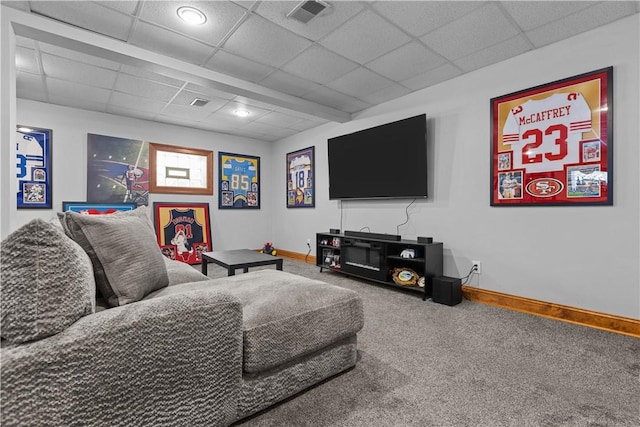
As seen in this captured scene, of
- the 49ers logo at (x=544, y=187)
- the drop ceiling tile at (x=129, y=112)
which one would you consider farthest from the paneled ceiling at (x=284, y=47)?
the 49ers logo at (x=544, y=187)

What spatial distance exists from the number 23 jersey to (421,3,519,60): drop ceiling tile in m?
0.72

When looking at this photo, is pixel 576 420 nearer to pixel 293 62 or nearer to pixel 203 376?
pixel 203 376

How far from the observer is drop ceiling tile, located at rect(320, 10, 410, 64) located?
2457 mm

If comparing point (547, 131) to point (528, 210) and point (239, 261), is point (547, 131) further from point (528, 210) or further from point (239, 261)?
point (239, 261)

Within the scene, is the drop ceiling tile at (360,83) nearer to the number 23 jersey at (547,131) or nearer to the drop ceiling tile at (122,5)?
the number 23 jersey at (547,131)

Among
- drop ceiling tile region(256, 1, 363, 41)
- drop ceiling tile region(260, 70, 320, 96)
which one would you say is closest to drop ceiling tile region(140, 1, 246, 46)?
drop ceiling tile region(256, 1, 363, 41)

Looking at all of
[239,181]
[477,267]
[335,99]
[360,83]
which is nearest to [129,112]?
[239,181]

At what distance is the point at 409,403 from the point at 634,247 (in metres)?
2.29

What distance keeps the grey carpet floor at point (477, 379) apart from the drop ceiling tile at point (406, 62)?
2532mm

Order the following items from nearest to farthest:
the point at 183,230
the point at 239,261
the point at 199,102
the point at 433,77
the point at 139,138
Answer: the point at 239,261 → the point at 433,77 → the point at 199,102 → the point at 139,138 → the point at 183,230

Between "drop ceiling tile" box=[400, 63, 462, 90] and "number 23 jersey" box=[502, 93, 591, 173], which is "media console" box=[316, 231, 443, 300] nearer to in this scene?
"number 23 jersey" box=[502, 93, 591, 173]

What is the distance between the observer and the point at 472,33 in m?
2.58

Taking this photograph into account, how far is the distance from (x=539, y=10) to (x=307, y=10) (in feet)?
5.89

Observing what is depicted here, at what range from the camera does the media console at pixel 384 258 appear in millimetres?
3301
